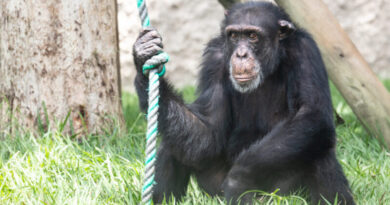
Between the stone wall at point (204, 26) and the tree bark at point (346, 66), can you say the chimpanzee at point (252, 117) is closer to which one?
the tree bark at point (346, 66)

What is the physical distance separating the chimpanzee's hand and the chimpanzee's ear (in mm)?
1037

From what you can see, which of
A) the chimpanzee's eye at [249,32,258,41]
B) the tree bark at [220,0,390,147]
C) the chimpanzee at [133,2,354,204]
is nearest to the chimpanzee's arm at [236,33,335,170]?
the chimpanzee at [133,2,354,204]

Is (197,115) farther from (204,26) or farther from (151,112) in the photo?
(204,26)

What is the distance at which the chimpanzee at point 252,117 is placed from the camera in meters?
3.61

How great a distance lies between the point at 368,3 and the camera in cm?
1235

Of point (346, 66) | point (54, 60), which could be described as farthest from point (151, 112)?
point (346, 66)

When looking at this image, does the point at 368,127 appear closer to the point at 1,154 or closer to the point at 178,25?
the point at 1,154

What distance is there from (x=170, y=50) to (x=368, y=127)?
7668 mm

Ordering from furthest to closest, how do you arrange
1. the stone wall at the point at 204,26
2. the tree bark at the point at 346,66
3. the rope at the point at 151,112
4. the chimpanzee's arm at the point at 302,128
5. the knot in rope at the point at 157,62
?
the stone wall at the point at 204,26, the tree bark at the point at 346,66, the chimpanzee's arm at the point at 302,128, the knot in rope at the point at 157,62, the rope at the point at 151,112

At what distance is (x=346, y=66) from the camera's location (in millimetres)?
4809

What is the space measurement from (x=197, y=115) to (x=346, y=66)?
62.6 inches

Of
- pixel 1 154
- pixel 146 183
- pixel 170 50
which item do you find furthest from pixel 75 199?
pixel 170 50

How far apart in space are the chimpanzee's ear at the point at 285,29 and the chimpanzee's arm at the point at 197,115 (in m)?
0.48

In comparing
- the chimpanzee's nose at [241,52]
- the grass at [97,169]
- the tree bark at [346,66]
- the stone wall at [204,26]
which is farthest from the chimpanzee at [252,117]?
the stone wall at [204,26]
